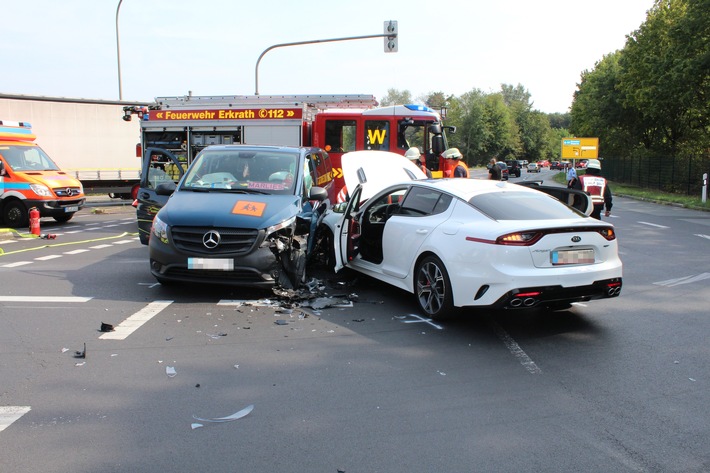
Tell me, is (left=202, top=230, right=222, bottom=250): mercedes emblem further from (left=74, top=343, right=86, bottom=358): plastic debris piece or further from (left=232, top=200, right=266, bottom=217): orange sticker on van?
(left=74, top=343, right=86, bottom=358): plastic debris piece

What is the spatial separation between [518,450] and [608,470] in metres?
0.50

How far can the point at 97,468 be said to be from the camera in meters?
3.38

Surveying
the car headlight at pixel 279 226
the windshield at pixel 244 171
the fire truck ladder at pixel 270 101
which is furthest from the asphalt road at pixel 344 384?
the fire truck ladder at pixel 270 101

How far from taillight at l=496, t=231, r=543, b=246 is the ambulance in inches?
556

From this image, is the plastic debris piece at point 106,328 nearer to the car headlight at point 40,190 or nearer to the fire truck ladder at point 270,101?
the fire truck ladder at point 270,101

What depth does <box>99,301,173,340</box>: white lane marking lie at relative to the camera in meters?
5.92

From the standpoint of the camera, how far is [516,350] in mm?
5633

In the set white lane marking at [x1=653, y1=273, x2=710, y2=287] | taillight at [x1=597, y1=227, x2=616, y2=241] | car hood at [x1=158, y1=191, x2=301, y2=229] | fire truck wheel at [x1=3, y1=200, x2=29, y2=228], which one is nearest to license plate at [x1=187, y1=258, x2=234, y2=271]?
car hood at [x1=158, y1=191, x2=301, y2=229]

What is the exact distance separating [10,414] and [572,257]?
488 centimetres

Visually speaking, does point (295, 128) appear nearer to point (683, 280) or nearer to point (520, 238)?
point (683, 280)

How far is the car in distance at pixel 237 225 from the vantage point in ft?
23.4

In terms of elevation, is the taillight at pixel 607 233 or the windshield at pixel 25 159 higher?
the windshield at pixel 25 159

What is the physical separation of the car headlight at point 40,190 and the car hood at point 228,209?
9782 mm

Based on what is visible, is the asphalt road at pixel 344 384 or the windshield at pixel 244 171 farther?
the windshield at pixel 244 171
